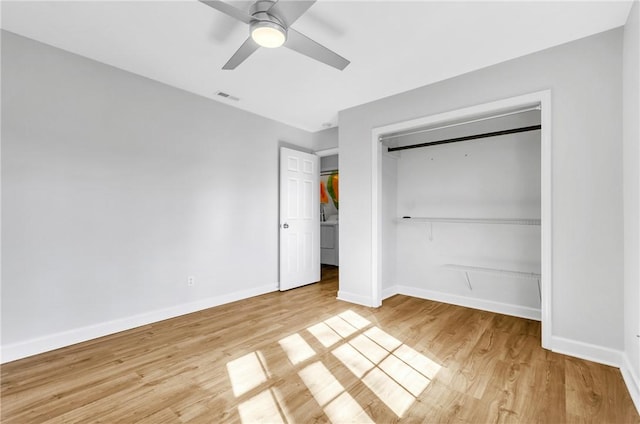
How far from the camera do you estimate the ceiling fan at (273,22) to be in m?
1.73

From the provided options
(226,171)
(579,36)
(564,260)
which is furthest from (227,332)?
(579,36)

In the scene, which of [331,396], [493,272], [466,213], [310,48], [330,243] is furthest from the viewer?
[330,243]

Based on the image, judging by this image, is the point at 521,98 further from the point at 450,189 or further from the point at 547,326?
the point at 547,326

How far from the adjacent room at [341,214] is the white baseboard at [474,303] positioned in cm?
3

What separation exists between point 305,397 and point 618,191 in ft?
8.84

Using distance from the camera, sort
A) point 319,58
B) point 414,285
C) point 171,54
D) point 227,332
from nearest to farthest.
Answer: point 319,58 → point 171,54 → point 227,332 → point 414,285

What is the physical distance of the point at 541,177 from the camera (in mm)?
2553

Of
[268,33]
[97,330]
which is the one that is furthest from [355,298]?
[268,33]

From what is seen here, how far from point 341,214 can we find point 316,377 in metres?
2.23

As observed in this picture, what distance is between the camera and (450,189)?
3.83 meters

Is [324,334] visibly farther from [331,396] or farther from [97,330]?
[97,330]

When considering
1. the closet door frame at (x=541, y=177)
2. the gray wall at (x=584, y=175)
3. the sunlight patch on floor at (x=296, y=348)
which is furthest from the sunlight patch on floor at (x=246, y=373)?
the gray wall at (x=584, y=175)

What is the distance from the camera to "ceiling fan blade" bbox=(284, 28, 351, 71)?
76.6 inches

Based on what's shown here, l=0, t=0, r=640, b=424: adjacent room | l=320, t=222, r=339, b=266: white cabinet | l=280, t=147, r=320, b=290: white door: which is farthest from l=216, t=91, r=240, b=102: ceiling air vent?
l=320, t=222, r=339, b=266: white cabinet
